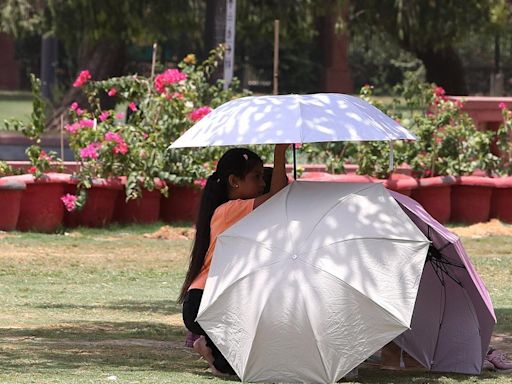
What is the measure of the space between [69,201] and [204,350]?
6903 mm

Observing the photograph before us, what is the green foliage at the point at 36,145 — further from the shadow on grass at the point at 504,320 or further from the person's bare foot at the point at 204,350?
the person's bare foot at the point at 204,350

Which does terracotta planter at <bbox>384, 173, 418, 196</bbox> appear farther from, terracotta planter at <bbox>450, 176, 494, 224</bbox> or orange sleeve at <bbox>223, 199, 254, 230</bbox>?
orange sleeve at <bbox>223, 199, 254, 230</bbox>

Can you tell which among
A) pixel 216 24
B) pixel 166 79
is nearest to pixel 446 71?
pixel 216 24

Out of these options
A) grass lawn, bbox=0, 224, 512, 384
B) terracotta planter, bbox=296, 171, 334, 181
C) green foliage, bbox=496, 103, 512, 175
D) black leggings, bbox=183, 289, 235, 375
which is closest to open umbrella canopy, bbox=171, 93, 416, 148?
black leggings, bbox=183, 289, 235, 375

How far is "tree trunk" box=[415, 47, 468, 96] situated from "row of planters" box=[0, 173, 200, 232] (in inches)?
516

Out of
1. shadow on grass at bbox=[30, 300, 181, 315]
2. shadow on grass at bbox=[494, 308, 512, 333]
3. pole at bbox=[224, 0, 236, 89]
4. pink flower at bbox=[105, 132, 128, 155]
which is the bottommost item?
shadow on grass at bbox=[30, 300, 181, 315]

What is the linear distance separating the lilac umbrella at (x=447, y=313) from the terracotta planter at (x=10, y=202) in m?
6.75

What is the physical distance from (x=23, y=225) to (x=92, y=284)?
290 cm

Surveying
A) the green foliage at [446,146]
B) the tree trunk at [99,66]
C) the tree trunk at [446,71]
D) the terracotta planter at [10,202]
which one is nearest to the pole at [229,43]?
the green foliage at [446,146]

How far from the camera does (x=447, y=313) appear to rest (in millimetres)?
7309

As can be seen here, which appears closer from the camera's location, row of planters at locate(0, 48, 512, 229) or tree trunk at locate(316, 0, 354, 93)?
row of planters at locate(0, 48, 512, 229)

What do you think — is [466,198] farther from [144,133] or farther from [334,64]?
[334,64]

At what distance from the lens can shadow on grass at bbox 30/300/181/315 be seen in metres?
9.66

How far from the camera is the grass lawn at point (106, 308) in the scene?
7012 mm
